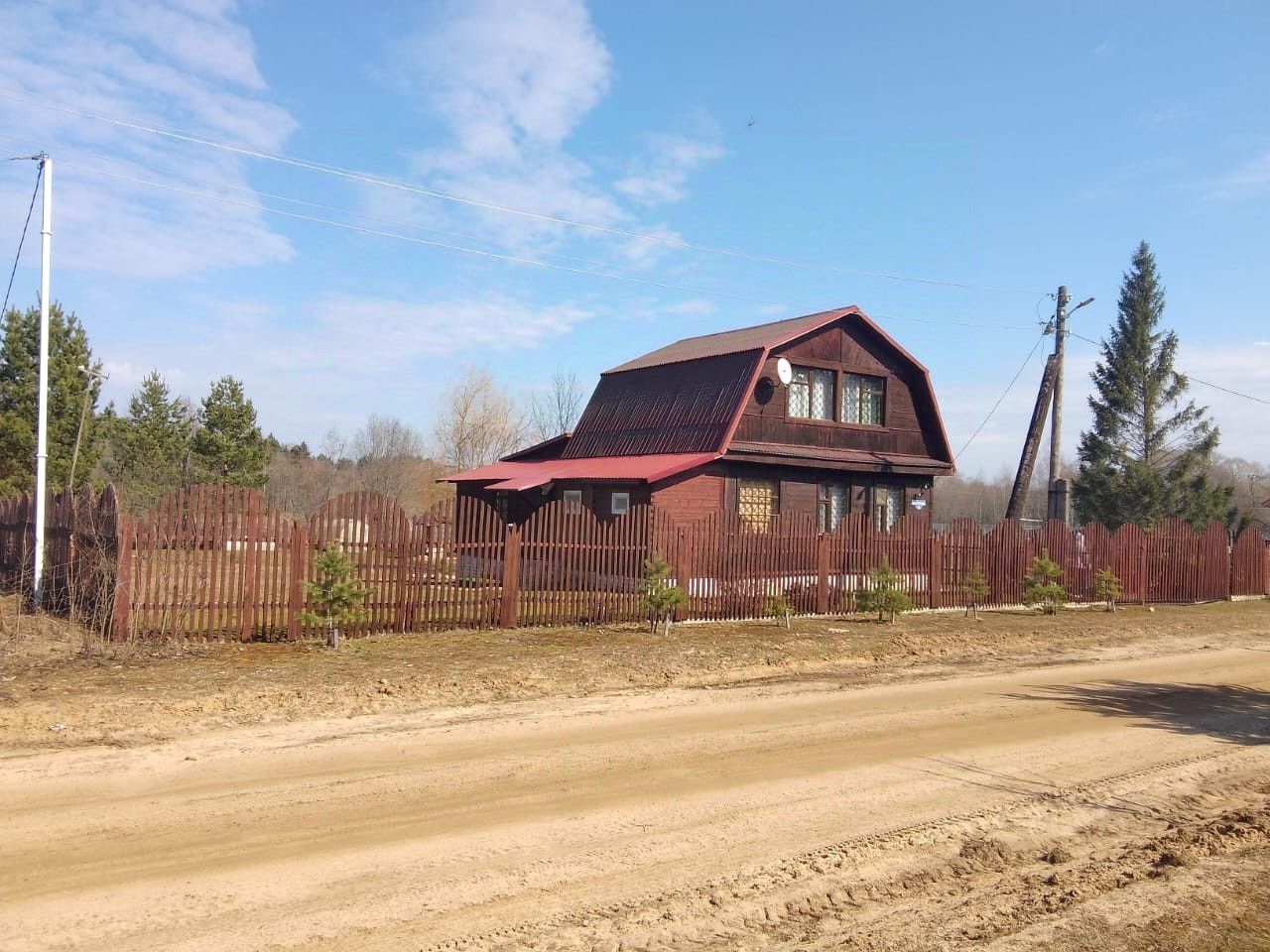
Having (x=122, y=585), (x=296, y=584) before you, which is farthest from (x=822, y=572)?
(x=122, y=585)

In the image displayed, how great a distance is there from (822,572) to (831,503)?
729 cm

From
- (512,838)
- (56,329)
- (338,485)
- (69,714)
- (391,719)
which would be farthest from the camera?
(338,485)

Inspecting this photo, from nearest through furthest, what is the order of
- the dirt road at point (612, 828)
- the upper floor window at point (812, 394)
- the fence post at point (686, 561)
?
1. the dirt road at point (612, 828)
2. the fence post at point (686, 561)
3. the upper floor window at point (812, 394)

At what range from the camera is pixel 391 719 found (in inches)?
363

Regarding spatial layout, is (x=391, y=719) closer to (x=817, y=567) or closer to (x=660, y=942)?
(x=660, y=942)

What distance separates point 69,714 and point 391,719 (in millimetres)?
2799

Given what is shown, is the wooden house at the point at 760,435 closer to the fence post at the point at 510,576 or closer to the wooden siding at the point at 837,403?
the wooden siding at the point at 837,403

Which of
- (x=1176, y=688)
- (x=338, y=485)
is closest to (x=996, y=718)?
(x=1176, y=688)

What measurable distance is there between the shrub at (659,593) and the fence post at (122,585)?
7.51m

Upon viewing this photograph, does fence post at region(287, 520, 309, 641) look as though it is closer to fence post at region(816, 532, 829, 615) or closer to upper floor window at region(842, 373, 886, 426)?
fence post at region(816, 532, 829, 615)

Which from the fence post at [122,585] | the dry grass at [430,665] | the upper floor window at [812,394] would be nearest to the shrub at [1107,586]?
the dry grass at [430,665]

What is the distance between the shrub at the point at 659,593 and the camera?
612 inches

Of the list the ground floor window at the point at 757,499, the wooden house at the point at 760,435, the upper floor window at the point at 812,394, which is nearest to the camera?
the wooden house at the point at 760,435

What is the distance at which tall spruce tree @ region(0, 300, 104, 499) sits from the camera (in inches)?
1187
